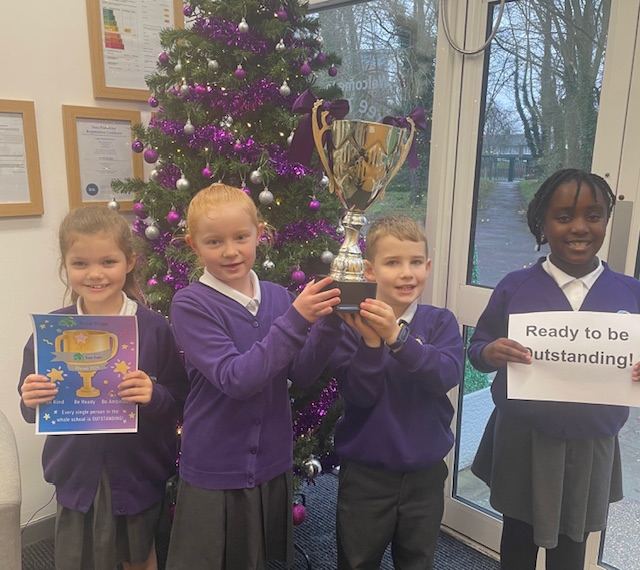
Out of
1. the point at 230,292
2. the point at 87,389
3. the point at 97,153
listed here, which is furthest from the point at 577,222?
the point at 97,153

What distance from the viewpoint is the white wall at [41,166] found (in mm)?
1952

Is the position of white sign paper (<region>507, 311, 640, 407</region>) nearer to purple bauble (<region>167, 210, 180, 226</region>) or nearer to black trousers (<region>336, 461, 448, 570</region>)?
black trousers (<region>336, 461, 448, 570</region>)

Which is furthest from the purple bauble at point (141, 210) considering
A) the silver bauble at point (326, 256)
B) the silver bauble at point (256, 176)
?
the silver bauble at point (326, 256)

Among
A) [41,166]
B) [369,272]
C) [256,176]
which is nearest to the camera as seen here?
[369,272]

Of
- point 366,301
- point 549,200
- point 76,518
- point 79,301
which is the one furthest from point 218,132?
point 76,518

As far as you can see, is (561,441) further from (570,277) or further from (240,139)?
(240,139)

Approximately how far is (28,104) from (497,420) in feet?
6.21

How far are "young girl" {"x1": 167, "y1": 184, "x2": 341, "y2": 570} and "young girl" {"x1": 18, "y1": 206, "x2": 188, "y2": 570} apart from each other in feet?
0.43

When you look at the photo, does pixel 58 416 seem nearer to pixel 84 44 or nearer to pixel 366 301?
pixel 366 301

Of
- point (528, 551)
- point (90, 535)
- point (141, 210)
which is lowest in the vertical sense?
point (528, 551)

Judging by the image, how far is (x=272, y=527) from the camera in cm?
142

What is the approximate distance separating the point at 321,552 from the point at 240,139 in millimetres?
1552

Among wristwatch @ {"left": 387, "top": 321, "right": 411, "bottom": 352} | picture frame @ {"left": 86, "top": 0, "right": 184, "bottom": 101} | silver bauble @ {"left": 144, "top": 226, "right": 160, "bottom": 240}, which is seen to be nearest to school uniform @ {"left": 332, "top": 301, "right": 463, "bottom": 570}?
wristwatch @ {"left": 387, "top": 321, "right": 411, "bottom": 352}

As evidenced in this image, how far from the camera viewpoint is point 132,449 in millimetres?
1430
